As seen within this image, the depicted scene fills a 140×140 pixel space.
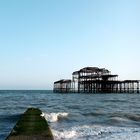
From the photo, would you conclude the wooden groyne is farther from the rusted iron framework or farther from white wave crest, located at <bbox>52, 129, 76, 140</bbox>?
the rusted iron framework

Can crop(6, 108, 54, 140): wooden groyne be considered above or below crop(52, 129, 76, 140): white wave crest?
above

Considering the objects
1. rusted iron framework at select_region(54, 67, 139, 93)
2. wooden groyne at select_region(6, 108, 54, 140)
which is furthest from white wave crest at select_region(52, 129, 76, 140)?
rusted iron framework at select_region(54, 67, 139, 93)

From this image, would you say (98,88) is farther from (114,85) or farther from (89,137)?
(89,137)

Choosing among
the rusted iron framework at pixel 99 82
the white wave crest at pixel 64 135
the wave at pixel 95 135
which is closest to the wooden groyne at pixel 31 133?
the white wave crest at pixel 64 135

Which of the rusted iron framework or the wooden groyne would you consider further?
the rusted iron framework

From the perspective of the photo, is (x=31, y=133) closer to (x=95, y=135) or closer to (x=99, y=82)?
(x=95, y=135)

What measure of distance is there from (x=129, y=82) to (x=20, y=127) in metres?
73.6

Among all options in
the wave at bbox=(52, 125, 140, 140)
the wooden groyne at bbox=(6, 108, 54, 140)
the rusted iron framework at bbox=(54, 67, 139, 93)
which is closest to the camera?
the wooden groyne at bbox=(6, 108, 54, 140)

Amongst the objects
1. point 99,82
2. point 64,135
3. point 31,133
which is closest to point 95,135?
point 64,135

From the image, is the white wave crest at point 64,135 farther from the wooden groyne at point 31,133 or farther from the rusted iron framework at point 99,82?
the rusted iron framework at point 99,82

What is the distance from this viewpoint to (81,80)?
87688 millimetres

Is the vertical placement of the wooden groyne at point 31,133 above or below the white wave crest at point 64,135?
above

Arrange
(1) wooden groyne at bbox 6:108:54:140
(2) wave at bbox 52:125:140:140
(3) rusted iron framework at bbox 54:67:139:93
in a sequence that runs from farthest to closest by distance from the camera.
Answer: (3) rusted iron framework at bbox 54:67:139:93
(2) wave at bbox 52:125:140:140
(1) wooden groyne at bbox 6:108:54:140

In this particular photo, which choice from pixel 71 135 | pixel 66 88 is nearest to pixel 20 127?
pixel 71 135
